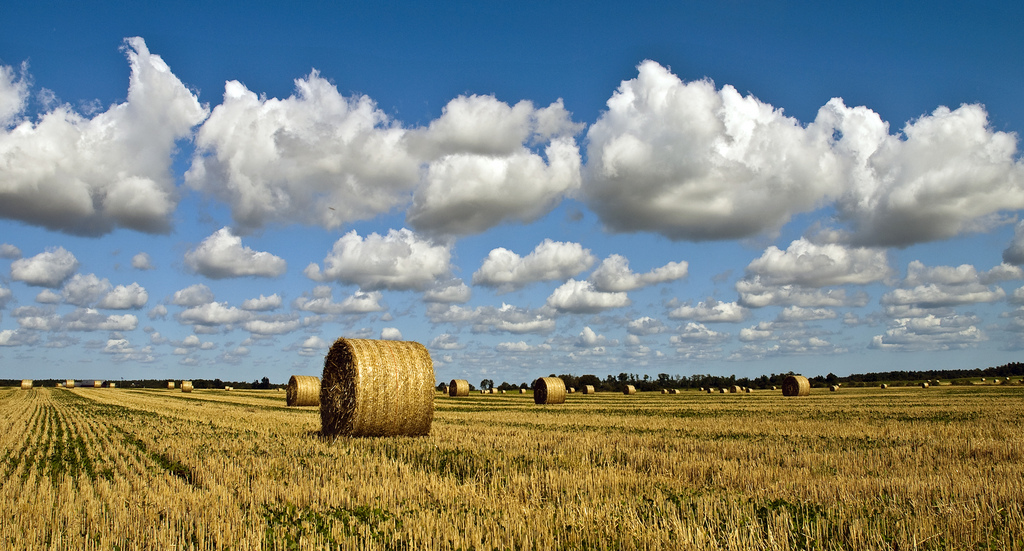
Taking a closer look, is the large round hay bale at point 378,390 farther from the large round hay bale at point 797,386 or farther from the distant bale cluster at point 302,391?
the large round hay bale at point 797,386

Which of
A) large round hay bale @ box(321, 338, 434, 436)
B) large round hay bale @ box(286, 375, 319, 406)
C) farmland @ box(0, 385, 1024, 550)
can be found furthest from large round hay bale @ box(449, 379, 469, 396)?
farmland @ box(0, 385, 1024, 550)

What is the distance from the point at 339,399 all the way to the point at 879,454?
33.5ft

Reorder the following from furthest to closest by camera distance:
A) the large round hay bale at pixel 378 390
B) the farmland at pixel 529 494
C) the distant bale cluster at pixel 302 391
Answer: the distant bale cluster at pixel 302 391
the large round hay bale at pixel 378 390
the farmland at pixel 529 494

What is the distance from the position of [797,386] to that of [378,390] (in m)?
34.1

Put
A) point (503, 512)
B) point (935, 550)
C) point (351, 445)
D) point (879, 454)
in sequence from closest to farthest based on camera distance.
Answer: point (935, 550), point (503, 512), point (879, 454), point (351, 445)

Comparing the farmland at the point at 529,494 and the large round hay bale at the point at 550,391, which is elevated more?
the farmland at the point at 529,494

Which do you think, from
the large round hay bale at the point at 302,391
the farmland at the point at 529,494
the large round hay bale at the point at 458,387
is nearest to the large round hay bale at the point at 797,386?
the large round hay bale at the point at 458,387

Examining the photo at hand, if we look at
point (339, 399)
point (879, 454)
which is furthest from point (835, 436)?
point (339, 399)

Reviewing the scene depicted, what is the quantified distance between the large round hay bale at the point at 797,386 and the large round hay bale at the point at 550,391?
1637cm

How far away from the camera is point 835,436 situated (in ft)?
38.0

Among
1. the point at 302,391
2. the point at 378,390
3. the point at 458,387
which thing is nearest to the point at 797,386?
the point at 458,387

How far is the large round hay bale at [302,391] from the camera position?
98.9 feet

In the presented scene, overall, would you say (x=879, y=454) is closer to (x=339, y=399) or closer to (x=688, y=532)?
(x=688, y=532)

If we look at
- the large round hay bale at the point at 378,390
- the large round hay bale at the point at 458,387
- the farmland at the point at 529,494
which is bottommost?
the large round hay bale at the point at 458,387
